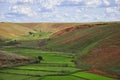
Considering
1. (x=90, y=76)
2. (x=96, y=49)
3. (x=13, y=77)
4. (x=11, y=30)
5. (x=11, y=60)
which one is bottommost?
(x=90, y=76)

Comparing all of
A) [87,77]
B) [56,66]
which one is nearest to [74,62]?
[56,66]

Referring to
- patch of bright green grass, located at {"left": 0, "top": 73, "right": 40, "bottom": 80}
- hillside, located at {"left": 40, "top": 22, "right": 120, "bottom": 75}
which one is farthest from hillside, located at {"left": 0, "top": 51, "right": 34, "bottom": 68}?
patch of bright green grass, located at {"left": 0, "top": 73, "right": 40, "bottom": 80}

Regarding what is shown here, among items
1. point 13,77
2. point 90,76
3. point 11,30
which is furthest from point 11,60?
point 11,30

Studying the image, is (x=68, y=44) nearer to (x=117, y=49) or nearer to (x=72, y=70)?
(x=117, y=49)

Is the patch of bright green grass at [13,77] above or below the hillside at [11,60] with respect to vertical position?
below

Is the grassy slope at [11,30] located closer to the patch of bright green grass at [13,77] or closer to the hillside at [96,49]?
the hillside at [96,49]

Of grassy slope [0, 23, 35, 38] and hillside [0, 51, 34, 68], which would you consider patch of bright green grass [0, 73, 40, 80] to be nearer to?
hillside [0, 51, 34, 68]

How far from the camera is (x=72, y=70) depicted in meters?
51.4

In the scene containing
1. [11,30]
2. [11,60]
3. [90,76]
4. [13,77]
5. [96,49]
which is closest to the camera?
[13,77]

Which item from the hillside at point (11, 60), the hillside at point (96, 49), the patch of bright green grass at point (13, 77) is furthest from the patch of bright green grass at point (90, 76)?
the hillside at point (11, 60)

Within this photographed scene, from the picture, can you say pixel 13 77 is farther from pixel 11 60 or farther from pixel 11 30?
pixel 11 30

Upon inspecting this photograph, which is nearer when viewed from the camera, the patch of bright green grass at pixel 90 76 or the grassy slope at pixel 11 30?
the patch of bright green grass at pixel 90 76

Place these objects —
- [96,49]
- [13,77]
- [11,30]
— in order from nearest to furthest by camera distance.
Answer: [13,77], [96,49], [11,30]

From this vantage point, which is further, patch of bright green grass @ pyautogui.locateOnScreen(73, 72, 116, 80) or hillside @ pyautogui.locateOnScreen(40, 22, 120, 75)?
hillside @ pyautogui.locateOnScreen(40, 22, 120, 75)
